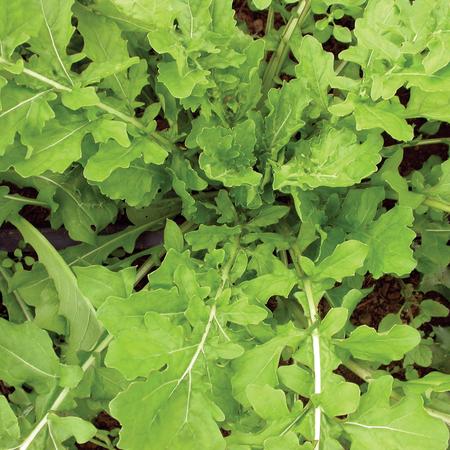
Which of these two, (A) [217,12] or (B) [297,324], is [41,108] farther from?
(B) [297,324]

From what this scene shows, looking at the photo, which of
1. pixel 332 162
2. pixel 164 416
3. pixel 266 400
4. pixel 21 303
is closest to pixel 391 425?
pixel 266 400

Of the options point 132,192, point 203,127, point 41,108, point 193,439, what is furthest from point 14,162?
point 193,439

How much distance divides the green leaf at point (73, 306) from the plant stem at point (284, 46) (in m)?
0.63

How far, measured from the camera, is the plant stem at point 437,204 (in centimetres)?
131

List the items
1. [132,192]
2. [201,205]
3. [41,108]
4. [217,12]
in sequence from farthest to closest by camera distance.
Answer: [201,205] → [132,192] → [217,12] → [41,108]

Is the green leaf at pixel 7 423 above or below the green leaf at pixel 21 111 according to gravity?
below

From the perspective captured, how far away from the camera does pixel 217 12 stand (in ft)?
3.93

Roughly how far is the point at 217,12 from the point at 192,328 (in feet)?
1.89

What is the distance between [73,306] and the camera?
134 centimetres

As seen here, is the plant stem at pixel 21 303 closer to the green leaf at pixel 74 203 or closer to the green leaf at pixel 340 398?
the green leaf at pixel 74 203

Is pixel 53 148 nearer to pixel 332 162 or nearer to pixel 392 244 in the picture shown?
pixel 332 162

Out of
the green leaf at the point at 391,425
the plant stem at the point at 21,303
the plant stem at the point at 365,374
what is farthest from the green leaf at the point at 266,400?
the plant stem at the point at 21,303

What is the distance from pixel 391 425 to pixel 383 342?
0.13 m

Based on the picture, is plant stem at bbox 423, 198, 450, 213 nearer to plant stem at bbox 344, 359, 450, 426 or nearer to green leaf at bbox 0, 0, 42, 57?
plant stem at bbox 344, 359, 450, 426
